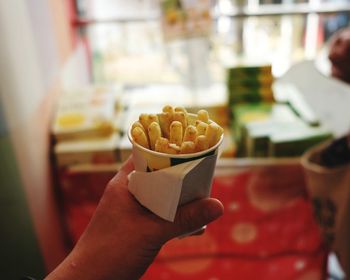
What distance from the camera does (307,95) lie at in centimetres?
177

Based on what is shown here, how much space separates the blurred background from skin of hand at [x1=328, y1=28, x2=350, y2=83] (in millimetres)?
108

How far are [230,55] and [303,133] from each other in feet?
2.12

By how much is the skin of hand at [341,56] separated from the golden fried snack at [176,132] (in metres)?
1.00

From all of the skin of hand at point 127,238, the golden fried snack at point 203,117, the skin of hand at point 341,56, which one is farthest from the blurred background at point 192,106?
the golden fried snack at point 203,117

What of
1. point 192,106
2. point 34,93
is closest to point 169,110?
point 192,106

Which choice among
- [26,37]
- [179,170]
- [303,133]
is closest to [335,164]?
[303,133]

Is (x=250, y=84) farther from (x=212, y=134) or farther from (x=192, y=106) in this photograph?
(x=212, y=134)

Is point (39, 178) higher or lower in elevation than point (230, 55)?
lower

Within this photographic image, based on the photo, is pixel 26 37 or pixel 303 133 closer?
pixel 26 37

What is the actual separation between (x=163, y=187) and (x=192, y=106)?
2.22ft

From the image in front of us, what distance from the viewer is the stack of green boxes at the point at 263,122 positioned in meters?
1.63

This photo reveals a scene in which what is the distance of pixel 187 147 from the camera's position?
0.66 m

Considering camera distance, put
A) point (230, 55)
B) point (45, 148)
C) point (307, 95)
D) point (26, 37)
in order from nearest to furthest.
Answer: point (26, 37)
point (45, 148)
point (307, 95)
point (230, 55)

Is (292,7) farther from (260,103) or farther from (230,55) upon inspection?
(260,103)
